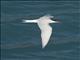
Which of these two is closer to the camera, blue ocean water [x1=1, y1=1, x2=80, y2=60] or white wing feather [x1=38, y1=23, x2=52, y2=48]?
white wing feather [x1=38, y1=23, x2=52, y2=48]

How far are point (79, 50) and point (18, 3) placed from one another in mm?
3737

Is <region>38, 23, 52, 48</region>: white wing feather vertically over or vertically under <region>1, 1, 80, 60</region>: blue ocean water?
over

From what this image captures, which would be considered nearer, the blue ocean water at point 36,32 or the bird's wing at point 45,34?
the bird's wing at point 45,34

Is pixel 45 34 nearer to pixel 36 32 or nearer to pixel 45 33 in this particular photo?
pixel 45 33

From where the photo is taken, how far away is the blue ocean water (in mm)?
10843

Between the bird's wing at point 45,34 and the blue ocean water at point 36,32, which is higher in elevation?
the bird's wing at point 45,34

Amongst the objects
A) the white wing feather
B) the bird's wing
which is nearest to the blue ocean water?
the white wing feather

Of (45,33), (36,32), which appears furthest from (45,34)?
(36,32)

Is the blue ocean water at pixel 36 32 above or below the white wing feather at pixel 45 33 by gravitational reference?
below

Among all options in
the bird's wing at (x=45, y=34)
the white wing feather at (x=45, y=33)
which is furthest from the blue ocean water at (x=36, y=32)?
the bird's wing at (x=45, y=34)

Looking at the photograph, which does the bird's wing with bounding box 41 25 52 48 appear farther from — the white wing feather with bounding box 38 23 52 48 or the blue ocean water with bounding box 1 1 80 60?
the blue ocean water with bounding box 1 1 80 60

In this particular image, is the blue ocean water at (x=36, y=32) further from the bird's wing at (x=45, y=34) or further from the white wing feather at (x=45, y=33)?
the bird's wing at (x=45, y=34)

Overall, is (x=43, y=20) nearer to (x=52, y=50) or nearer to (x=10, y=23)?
(x=52, y=50)

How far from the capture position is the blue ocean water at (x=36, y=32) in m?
10.8
